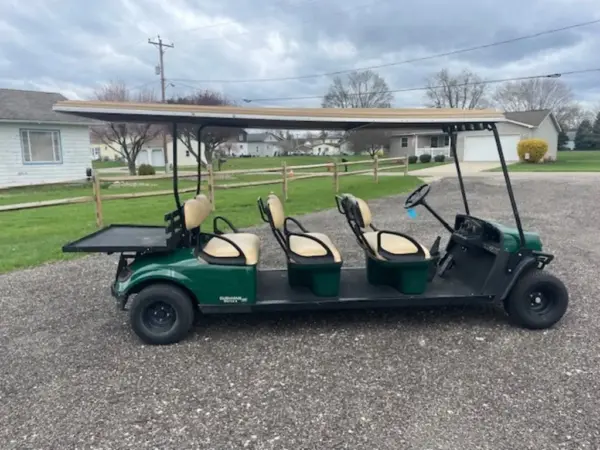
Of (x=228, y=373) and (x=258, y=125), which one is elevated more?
(x=258, y=125)

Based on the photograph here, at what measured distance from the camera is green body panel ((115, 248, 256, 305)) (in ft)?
11.3

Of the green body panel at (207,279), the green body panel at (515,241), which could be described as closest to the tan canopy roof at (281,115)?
the green body panel at (515,241)

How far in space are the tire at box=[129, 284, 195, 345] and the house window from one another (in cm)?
1625

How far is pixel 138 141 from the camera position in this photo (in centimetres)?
2520

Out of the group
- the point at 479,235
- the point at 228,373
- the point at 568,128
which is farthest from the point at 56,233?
the point at 568,128

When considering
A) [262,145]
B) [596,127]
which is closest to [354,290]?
[596,127]

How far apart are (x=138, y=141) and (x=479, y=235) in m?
24.0

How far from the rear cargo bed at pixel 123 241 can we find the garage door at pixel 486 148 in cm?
3095

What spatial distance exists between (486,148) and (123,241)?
32.2 m

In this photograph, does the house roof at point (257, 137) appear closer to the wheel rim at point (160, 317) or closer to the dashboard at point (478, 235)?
the dashboard at point (478, 235)

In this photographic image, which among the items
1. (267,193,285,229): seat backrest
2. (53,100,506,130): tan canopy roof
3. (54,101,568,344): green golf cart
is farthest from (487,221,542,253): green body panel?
(267,193,285,229): seat backrest

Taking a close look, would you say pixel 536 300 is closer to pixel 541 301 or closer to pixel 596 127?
pixel 541 301

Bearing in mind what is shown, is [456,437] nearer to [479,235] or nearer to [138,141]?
[479,235]

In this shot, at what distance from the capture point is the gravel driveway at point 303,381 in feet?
7.79
